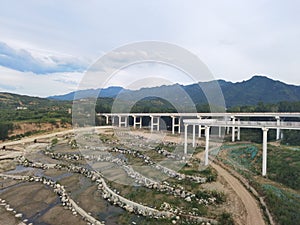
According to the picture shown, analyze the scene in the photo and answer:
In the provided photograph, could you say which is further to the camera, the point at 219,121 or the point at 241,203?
the point at 219,121

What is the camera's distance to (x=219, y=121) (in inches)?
875

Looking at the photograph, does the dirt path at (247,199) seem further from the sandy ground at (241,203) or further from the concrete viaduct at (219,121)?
the concrete viaduct at (219,121)

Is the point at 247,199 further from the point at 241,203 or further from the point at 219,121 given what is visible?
the point at 219,121

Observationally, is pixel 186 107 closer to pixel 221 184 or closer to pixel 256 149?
pixel 256 149

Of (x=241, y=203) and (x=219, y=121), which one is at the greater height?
(x=219, y=121)

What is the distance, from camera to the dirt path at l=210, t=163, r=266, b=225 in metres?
11.3

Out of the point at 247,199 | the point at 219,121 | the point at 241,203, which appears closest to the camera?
the point at 241,203

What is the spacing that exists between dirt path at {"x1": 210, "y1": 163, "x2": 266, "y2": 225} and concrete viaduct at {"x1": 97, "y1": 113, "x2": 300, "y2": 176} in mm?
2440

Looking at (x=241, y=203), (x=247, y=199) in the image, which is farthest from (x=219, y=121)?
(x=241, y=203)

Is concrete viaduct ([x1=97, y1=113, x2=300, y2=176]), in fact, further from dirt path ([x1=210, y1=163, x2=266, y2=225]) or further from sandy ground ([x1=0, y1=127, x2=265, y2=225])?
sandy ground ([x1=0, y1=127, x2=265, y2=225])

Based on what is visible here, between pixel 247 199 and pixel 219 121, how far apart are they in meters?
9.55

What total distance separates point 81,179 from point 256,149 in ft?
52.3

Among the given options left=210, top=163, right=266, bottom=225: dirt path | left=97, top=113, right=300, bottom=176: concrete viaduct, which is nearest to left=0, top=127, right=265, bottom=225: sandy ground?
left=210, top=163, right=266, bottom=225: dirt path

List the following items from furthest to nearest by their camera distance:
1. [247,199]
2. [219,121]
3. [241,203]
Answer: [219,121], [247,199], [241,203]
